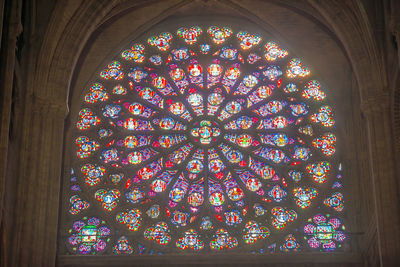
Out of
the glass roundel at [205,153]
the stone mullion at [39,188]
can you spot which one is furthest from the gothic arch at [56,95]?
the glass roundel at [205,153]

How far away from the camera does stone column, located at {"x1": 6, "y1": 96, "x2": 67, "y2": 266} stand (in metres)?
15.9

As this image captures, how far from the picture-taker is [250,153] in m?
19.5

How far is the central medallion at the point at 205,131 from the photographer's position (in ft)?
64.9

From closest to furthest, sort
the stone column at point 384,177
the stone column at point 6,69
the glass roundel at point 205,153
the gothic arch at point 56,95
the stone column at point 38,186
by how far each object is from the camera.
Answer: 1. the stone column at point 6,69
2. the stone column at point 384,177
3. the stone column at point 38,186
4. the gothic arch at point 56,95
5. the glass roundel at point 205,153

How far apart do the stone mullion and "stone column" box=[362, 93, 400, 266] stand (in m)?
5.64

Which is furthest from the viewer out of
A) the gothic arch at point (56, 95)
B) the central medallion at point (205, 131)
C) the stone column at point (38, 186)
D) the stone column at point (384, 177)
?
the central medallion at point (205, 131)

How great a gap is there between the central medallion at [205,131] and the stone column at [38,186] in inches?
130

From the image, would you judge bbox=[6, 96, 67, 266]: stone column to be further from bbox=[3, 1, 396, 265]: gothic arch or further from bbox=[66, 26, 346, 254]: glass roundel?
bbox=[66, 26, 346, 254]: glass roundel

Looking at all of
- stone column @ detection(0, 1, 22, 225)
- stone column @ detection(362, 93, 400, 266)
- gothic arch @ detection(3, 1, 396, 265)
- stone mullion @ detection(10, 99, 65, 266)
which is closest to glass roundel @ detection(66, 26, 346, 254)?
gothic arch @ detection(3, 1, 396, 265)

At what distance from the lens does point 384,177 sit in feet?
53.4

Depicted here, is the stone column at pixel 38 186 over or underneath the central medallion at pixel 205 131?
underneath

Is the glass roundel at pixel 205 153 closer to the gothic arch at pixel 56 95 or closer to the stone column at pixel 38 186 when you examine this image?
the gothic arch at pixel 56 95

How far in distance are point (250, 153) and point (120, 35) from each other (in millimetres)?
3938

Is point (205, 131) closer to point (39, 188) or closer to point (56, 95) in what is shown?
point (56, 95)
